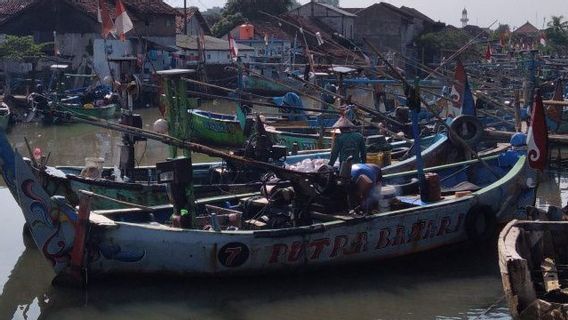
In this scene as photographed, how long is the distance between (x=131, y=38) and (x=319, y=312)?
108 feet

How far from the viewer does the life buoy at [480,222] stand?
1123cm

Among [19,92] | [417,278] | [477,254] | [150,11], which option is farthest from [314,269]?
[150,11]

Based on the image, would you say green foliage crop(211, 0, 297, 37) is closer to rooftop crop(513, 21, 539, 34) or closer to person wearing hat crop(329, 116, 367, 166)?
rooftop crop(513, 21, 539, 34)

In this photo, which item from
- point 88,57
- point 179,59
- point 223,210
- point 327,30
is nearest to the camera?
point 223,210

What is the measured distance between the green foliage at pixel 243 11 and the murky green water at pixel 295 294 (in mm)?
44792

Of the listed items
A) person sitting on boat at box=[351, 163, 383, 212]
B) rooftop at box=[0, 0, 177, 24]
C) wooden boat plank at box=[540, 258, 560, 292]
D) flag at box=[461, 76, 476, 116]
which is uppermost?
rooftop at box=[0, 0, 177, 24]

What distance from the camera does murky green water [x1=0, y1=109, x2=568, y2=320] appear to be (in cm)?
962

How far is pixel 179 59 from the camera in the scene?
139ft

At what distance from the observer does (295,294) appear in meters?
10.1

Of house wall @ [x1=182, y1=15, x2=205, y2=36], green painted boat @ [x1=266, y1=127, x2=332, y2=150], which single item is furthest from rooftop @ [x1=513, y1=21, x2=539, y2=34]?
green painted boat @ [x1=266, y1=127, x2=332, y2=150]

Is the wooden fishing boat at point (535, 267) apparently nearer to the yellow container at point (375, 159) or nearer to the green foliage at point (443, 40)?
the yellow container at point (375, 159)

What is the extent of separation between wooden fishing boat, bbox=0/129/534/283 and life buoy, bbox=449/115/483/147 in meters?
2.16

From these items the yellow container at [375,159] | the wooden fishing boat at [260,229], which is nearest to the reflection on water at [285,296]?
the wooden fishing boat at [260,229]

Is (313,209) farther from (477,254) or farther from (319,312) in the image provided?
(477,254)
